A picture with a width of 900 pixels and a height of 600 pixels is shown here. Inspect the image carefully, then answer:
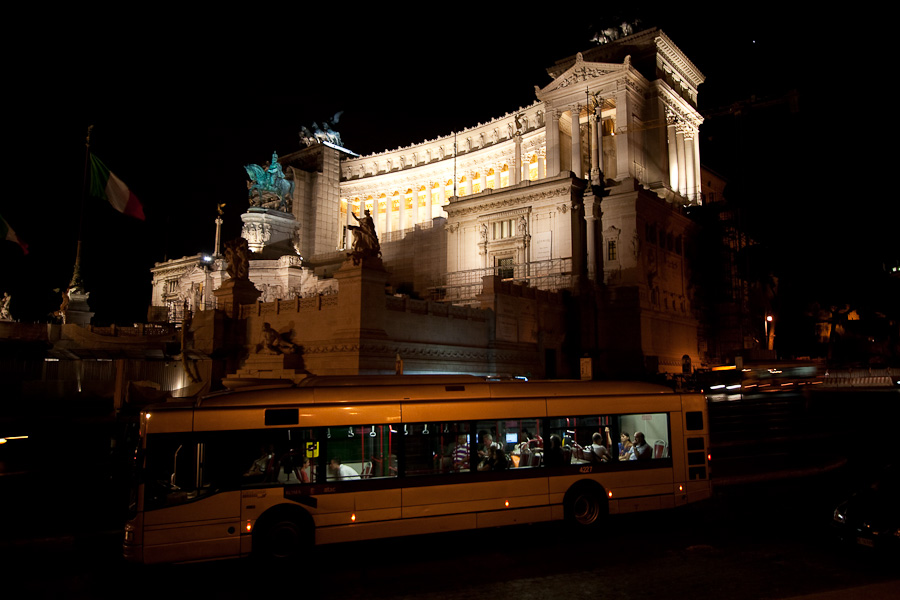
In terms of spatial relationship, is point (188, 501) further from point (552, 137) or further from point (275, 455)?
point (552, 137)

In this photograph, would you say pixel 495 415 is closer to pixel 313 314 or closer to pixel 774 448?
pixel 774 448

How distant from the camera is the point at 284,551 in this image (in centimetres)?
902

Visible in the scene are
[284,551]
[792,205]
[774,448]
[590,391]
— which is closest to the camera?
[284,551]

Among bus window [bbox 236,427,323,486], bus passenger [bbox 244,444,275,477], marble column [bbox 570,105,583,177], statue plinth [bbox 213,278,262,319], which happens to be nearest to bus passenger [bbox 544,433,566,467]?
bus window [bbox 236,427,323,486]

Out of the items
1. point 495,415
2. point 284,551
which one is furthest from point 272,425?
point 495,415

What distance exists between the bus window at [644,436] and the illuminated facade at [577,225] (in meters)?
15.5

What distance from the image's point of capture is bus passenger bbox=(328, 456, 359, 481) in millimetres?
9398

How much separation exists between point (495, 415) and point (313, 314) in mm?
17747

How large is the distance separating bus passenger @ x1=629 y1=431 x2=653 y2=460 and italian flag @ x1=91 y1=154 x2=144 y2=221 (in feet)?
92.5

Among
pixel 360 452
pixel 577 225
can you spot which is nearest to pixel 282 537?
pixel 360 452

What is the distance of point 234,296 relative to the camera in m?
29.7

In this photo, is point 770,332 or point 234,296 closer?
point 234,296

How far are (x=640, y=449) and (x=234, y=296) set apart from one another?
23403 mm

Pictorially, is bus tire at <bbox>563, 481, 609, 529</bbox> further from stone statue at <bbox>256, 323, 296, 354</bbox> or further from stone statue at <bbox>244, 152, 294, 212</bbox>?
stone statue at <bbox>244, 152, 294, 212</bbox>
